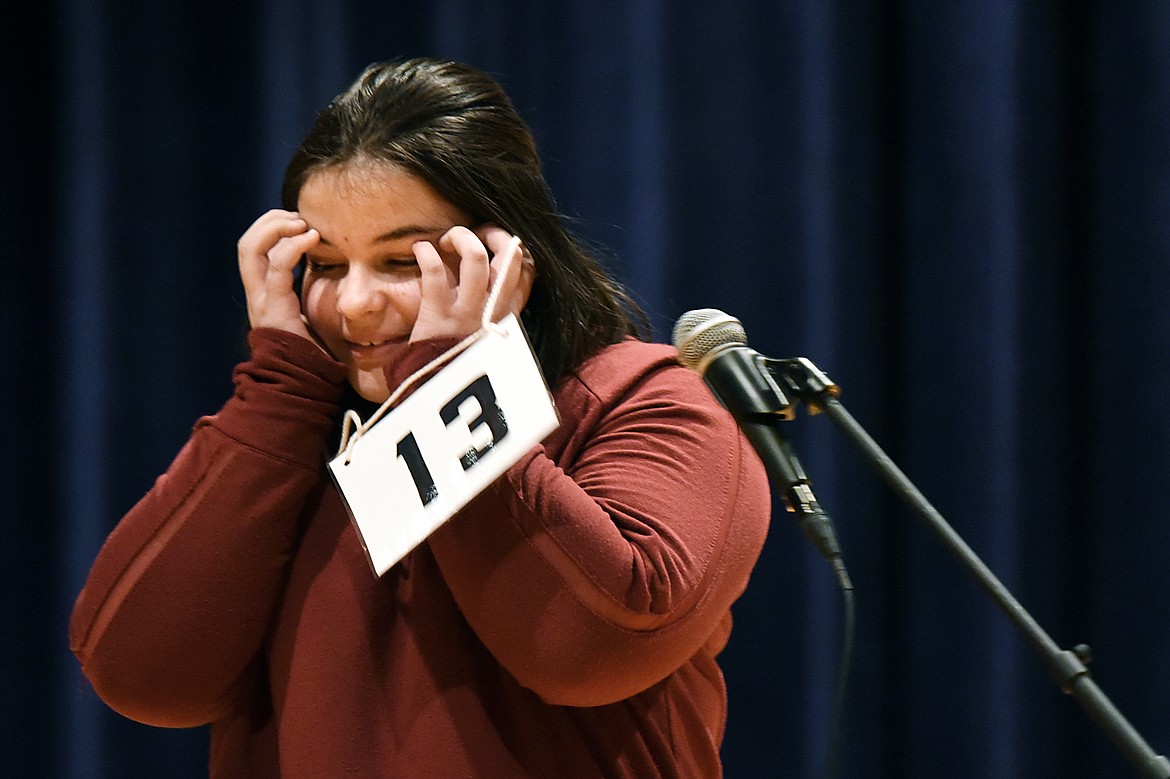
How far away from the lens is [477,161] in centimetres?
103

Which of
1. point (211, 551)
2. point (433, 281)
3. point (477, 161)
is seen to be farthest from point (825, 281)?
point (211, 551)

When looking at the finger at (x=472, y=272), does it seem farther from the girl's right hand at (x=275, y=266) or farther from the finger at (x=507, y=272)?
the girl's right hand at (x=275, y=266)

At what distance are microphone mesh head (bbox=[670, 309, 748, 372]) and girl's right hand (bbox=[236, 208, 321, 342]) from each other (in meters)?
0.33

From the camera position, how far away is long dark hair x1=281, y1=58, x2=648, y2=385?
40.0 inches

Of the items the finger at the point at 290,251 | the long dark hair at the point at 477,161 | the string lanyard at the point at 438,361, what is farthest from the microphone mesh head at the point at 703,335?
the finger at the point at 290,251

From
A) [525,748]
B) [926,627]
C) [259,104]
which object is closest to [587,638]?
[525,748]

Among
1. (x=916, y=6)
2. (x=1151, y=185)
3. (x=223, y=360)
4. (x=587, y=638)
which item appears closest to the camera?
(x=587, y=638)

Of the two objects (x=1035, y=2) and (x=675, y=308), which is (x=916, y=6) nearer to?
(x=1035, y=2)

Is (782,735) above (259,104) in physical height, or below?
below

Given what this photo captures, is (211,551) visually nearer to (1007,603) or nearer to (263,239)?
(263,239)

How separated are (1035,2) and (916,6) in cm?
15

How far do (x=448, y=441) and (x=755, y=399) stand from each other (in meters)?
0.20

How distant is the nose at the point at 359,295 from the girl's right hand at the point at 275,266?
39mm

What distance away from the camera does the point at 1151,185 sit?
153 cm
